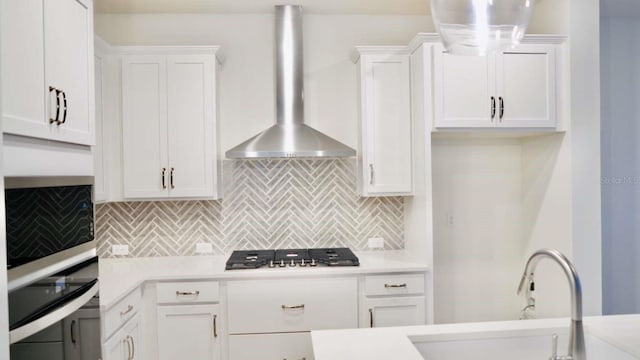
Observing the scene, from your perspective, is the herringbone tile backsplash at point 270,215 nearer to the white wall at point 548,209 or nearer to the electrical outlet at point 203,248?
the electrical outlet at point 203,248

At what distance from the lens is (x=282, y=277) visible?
260 cm

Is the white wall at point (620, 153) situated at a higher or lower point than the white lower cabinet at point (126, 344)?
higher

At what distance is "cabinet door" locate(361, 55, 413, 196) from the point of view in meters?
2.89

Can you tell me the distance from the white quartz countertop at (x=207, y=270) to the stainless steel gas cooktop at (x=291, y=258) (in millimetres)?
39

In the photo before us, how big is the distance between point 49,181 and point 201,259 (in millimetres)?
1835

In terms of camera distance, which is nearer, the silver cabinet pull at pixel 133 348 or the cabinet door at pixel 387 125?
the silver cabinet pull at pixel 133 348

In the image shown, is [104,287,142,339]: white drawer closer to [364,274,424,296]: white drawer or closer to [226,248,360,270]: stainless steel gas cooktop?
[226,248,360,270]: stainless steel gas cooktop

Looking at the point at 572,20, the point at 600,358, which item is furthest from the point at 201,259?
the point at 572,20

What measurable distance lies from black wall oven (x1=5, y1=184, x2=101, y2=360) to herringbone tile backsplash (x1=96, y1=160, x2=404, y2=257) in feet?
5.14

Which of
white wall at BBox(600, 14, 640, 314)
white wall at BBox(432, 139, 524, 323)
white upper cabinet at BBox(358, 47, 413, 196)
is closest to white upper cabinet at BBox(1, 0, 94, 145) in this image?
white upper cabinet at BBox(358, 47, 413, 196)

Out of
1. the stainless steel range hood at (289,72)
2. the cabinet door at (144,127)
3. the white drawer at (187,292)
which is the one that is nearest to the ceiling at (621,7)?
the stainless steel range hood at (289,72)

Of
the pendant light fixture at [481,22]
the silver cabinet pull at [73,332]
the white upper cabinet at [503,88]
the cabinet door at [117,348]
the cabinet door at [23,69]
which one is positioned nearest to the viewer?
the cabinet door at [23,69]

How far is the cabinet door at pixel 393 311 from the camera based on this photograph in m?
2.65

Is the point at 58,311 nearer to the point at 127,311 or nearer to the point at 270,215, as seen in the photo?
the point at 127,311
